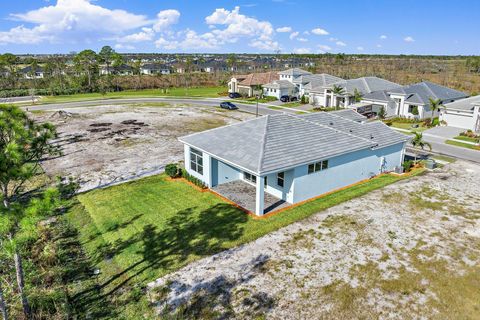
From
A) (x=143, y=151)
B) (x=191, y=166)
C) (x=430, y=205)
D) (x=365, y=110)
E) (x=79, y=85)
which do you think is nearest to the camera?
(x=430, y=205)

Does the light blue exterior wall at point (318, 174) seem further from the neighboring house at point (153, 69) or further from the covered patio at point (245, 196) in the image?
the neighboring house at point (153, 69)

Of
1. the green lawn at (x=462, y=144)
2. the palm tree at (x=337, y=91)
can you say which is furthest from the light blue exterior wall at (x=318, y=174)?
the palm tree at (x=337, y=91)

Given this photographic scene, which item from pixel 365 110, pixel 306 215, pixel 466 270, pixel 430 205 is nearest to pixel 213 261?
pixel 306 215

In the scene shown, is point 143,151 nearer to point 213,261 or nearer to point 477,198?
point 213,261

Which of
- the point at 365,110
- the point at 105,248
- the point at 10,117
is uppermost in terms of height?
the point at 10,117

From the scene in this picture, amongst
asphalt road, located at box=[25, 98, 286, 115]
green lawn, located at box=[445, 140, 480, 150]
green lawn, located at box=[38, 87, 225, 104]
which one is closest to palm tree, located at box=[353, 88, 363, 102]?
asphalt road, located at box=[25, 98, 286, 115]
